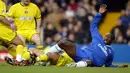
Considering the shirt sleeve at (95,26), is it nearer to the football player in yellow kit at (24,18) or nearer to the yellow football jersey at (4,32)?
the yellow football jersey at (4,32)

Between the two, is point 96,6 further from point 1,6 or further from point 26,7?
point 1,6

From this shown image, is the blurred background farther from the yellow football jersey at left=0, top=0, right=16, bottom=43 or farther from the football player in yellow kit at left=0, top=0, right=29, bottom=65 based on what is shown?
the yellow football jersey at left=0, top=0, right=16, bottom=43

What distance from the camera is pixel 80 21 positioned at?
24422 millimetres

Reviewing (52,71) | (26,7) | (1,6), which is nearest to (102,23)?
(26,7)

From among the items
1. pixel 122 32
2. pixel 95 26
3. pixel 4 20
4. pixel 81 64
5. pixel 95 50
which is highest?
pixel 4 20

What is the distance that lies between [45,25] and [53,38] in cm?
81

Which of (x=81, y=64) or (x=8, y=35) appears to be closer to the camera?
(x=81, y=64)

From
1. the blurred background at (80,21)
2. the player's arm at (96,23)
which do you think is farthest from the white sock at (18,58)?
the blurred background at (80,21)

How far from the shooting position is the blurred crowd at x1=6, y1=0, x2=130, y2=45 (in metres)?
23.6

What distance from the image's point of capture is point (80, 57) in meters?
15.0

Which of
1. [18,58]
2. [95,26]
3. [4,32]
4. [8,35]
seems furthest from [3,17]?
[95,26]

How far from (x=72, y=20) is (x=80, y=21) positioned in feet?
1.58

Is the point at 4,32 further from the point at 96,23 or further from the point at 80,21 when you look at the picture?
the point at 80,21

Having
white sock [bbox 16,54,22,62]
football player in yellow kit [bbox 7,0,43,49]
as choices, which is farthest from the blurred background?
white sock [bbox 16,54,22,62]
